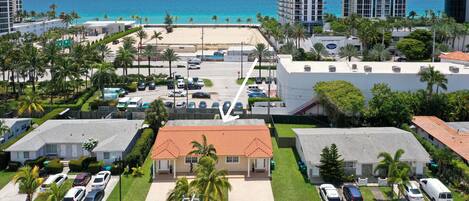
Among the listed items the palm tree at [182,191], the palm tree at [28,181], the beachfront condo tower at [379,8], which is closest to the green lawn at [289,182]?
the palm tree at [182,191]

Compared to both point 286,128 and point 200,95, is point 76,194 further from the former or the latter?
point 200,95

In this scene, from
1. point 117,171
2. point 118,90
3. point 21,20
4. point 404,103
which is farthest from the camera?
point 21,20

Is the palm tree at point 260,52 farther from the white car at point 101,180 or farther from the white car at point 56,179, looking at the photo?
the white car at point 56,179

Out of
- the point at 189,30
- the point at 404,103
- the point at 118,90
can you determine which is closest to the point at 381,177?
the point at 404,103

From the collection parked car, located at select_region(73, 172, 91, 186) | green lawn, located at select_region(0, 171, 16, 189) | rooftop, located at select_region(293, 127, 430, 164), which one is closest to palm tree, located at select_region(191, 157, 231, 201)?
rooftop, located at select_region(293, 127, 430, 164)

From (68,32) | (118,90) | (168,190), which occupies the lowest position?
(168,190)

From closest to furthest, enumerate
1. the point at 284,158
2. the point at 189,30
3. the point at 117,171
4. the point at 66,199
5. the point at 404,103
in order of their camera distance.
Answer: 1. the point at 66,199
2. the point at 117,171
3. the point at 284,158
4. the point at 404,103
5. the point at 189,30

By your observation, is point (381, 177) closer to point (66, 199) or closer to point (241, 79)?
point (66, 199)

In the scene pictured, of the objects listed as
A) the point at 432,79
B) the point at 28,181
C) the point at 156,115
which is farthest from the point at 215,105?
the point at 28,181
